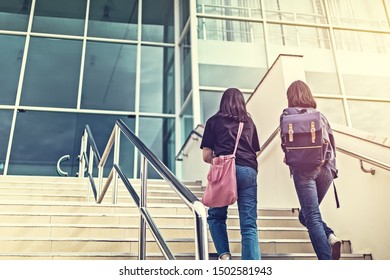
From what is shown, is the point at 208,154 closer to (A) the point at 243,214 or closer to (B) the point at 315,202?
(A) the point at 243,214

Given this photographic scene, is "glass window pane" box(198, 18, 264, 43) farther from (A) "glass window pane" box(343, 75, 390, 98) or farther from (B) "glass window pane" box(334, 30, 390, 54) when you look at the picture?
(A) "glass window pane" box(343, 75, 390, 98)

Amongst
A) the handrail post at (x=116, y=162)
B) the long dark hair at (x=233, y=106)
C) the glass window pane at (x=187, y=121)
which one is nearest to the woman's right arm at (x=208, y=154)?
the long dark hair at (x=233, y=106)

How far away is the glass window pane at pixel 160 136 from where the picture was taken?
735cm

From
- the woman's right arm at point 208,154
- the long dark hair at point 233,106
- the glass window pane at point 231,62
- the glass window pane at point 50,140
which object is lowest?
the woman's right arm at point 208,154

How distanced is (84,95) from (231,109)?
18.2ft

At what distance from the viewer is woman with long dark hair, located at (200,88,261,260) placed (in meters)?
2.29

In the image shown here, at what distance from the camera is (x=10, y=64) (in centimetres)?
755

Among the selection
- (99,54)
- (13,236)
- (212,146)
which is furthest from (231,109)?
(99,54)

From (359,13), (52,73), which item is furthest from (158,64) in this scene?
(359,13)

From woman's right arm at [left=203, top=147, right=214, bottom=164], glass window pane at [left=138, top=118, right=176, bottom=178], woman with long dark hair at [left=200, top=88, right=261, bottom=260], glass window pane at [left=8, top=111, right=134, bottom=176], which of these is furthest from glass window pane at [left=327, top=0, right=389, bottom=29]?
woman's right arm at [left=203, top=147, right=214, bottom=164]

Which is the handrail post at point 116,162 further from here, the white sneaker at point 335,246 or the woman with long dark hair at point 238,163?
the white sneaker at point 335,246

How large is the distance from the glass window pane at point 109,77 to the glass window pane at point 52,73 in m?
0.21

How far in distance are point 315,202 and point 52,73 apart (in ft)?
20.7
